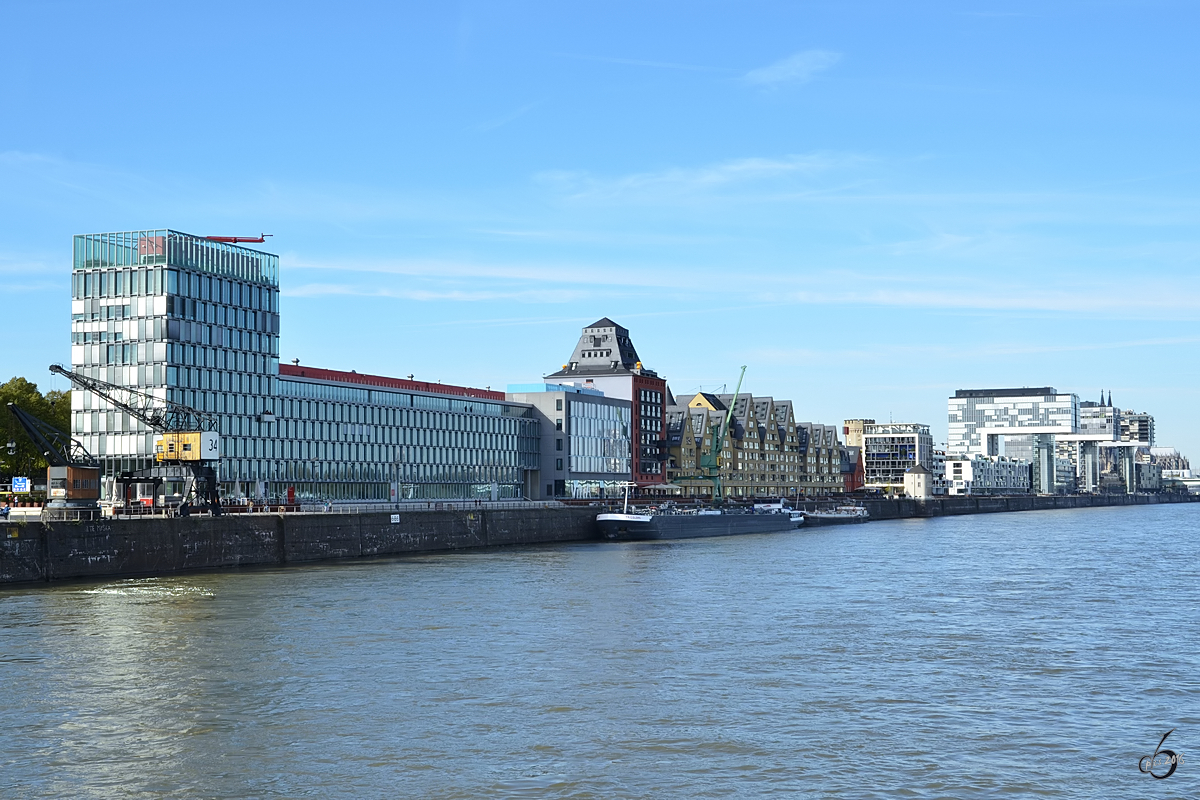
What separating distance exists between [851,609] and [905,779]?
30.0 m

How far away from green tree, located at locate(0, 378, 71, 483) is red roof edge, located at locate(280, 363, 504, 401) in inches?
860

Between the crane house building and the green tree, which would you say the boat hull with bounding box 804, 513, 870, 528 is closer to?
the crane house building

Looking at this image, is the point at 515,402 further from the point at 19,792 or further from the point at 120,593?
the point at 19,792

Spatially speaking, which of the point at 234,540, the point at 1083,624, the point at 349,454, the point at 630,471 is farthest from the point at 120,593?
the point at 630,471

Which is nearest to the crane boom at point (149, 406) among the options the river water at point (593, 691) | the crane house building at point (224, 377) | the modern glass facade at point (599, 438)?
the crane house building at point (224, 377)

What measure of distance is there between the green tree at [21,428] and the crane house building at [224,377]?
146 inches

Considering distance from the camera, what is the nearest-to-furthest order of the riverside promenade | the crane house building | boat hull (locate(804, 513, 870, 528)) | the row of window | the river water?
the river water → the riverside promenade → the row of window → the crane house building → boat hull (locate(804, 513, 870, 528))

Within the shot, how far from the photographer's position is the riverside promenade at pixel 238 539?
68750 millimetres

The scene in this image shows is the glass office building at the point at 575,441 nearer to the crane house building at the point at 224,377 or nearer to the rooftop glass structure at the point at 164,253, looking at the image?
the crane house building at the point at 224,377

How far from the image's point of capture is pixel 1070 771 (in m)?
26.7

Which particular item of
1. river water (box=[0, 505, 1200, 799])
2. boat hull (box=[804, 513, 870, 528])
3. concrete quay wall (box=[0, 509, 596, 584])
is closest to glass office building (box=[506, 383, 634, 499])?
boat hull (box=[804, 513, 870, 528])

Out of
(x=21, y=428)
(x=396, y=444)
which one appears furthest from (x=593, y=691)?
(x=396, y=444)

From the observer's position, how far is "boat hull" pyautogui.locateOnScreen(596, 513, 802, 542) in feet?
425

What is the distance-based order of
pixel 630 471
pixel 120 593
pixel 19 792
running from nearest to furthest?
1. pixel 19 792
2. pixel 120 593
3. pixel 630 471
